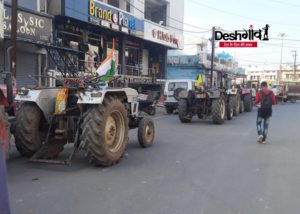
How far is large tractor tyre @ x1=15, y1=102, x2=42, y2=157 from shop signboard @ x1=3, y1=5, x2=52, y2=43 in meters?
9.47

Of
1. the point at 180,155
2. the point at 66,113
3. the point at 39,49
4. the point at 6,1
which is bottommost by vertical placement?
the point at 180,155

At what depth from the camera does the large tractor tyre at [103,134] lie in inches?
276

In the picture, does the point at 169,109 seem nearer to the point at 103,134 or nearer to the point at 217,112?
the point at 217,112

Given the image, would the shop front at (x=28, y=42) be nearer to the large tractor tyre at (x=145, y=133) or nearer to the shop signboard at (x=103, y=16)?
the shop signboard at (x=103, y=16)

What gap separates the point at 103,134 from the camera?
7133mm

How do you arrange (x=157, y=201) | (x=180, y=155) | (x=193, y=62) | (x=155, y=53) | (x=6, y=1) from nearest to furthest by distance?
(x=157, y=201)
(x=180, y=155)
(x=6, y=1)
(x=155, y=53)
(x=193, y=62)

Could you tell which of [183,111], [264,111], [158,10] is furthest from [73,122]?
[158,10]

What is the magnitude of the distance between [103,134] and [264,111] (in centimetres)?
570

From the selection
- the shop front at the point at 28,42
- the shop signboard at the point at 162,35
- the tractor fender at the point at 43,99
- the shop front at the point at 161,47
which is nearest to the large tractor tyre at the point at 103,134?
the tractor fender at the point at 43,99

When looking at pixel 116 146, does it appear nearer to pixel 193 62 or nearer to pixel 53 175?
pixel 53 175

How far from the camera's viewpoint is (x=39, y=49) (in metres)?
18.9

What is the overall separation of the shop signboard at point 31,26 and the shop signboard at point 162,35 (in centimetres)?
1034

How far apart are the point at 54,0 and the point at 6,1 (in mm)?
3584

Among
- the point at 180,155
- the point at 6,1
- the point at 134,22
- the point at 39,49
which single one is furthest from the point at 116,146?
the point at 134,22
